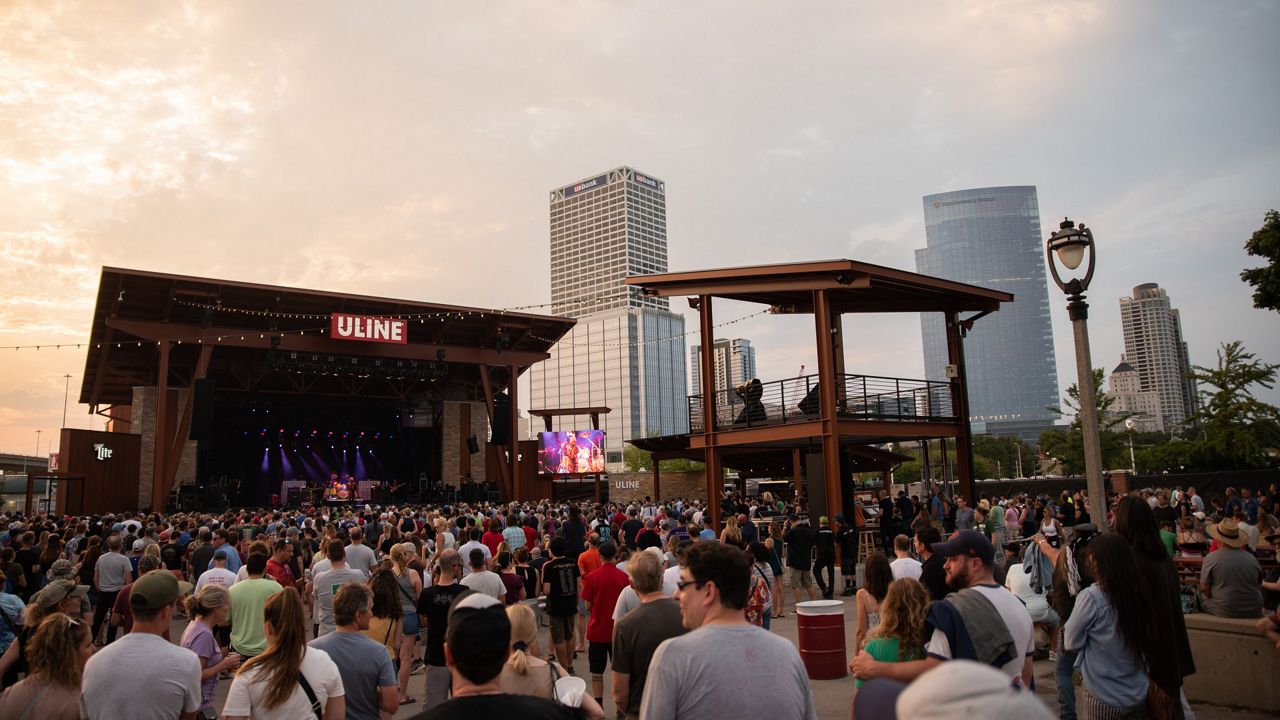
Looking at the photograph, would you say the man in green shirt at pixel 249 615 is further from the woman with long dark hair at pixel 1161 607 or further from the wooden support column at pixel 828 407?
the wooden support column at pixel 828 407

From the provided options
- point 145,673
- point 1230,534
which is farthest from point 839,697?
point 145,673

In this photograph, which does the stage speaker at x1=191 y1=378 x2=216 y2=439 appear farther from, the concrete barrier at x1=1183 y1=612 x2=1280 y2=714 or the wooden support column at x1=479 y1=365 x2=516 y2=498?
the concrete barrier at x1=1183 y1=612 x2=1280 y2=714

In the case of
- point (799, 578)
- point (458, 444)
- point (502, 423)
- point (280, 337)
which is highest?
point (280, 337)

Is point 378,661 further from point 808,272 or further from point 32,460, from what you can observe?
point 32,460

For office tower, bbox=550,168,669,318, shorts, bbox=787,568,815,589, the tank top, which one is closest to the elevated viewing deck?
shorts, bbox=787,568,815,589

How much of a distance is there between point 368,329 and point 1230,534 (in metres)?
28.9

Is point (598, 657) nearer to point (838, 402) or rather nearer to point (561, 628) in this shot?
point (561, 628)

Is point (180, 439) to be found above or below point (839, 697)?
above

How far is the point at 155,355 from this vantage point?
32438mm

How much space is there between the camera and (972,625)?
3.92 meters

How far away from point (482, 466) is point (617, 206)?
155896mm

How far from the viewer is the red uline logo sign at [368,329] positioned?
30203 millimetres

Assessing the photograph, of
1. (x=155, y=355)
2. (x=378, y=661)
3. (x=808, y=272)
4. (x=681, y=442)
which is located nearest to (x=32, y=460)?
(x=155, y=355)

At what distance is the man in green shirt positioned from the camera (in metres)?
6.42
